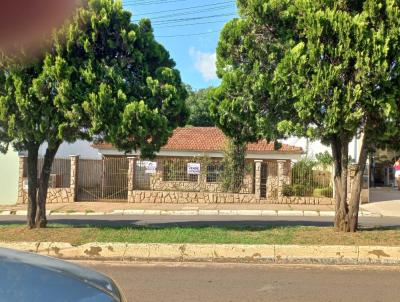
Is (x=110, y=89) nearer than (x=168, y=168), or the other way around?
(x=110, y=89)

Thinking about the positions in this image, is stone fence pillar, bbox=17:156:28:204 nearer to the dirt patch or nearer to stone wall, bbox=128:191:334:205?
stone wall, bbox=128:191:334:205

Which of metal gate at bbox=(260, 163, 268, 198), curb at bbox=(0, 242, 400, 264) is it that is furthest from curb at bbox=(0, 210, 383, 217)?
curb at bbox=(0, 242, 400, 264)

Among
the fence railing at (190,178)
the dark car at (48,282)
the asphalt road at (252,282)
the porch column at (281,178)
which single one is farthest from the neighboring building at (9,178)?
the dark car at (48,282)

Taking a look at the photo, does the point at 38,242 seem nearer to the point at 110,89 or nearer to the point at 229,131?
the point at 110,89

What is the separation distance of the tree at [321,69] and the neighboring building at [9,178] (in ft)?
60.1

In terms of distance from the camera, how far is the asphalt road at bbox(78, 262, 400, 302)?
21.6 ft

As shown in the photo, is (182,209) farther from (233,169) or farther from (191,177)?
(233,169)

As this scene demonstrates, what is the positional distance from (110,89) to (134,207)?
13767 millimetres

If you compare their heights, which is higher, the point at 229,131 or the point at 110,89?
the point at 110,89

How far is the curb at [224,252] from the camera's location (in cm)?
882

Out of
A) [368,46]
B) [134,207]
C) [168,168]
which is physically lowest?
[134,207]

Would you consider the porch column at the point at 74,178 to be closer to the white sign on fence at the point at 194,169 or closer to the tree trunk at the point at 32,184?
the white sign on fence at the point at 194,169

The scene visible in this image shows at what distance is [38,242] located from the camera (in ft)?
31.2

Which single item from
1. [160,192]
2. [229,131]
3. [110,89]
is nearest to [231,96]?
[229,131]
